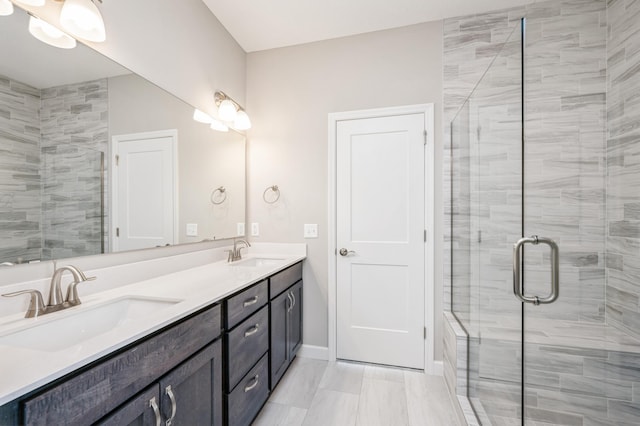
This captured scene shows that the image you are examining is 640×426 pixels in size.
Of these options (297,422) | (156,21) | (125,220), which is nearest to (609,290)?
(297,422)

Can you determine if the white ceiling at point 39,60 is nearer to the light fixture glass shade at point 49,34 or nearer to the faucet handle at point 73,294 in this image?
the light fixture glass shade at point 49,34

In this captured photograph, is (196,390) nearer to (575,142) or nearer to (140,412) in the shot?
(140,412)

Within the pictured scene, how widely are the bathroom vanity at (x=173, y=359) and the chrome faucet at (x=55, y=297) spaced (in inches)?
2.7

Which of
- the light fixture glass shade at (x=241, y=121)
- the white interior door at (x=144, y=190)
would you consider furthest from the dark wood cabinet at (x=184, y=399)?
the light fixture glass shade at (x=241, y=121)

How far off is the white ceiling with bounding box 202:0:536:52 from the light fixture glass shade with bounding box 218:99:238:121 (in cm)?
66

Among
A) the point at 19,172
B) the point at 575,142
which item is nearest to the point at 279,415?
the point at 19,172

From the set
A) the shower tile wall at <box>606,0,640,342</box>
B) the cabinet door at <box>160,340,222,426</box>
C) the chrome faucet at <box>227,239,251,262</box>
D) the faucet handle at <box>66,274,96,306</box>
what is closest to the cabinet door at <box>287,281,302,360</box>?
the chrome faucet at <box>227,239,251,262</box>

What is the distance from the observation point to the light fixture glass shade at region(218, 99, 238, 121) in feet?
6.93

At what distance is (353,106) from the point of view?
229 cm

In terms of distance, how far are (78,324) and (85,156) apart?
731 mm

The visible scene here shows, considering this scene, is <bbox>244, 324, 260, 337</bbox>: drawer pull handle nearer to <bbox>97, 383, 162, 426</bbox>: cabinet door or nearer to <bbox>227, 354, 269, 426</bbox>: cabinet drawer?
<bbox>227, 354, 269, 426</bbox>: cabinet drawer

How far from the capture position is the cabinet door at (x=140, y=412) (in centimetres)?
75

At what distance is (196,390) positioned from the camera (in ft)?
3.51

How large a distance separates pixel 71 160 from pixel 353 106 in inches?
74.6
